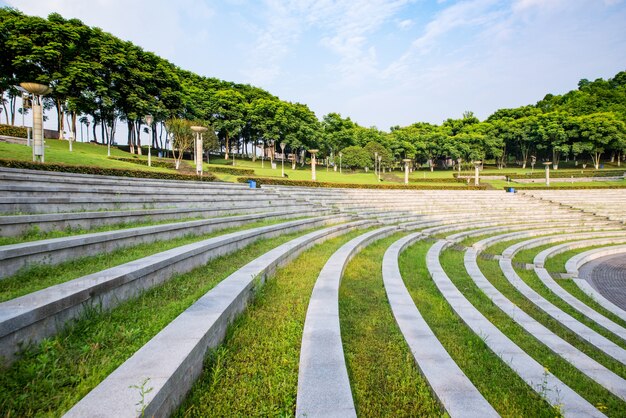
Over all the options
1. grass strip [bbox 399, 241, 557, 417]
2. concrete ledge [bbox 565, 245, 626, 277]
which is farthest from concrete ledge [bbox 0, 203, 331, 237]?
concrete ledge [bbox 565, 245, 626, 277]

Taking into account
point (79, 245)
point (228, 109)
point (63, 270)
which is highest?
point (228, 109)

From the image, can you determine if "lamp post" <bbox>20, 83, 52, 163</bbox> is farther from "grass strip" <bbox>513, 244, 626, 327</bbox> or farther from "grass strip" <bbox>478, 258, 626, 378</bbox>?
"grass strip" <bbox>513, 244, 626, 327</bbox>

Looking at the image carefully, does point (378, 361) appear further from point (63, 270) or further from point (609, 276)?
point (609, 276)

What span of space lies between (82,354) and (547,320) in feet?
23.0

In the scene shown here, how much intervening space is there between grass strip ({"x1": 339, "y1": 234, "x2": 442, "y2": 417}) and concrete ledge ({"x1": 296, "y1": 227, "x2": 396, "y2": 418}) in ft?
0.72

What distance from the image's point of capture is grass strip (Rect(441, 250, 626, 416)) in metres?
3.01

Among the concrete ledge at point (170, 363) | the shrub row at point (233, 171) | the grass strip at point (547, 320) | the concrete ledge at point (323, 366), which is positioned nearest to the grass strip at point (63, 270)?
the concrete ledge at point (170, 363)

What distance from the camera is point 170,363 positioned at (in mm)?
2285

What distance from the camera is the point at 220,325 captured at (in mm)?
3209

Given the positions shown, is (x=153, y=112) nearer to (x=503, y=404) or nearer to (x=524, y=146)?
(x=503, y=404)

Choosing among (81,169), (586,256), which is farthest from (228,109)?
(586,256)

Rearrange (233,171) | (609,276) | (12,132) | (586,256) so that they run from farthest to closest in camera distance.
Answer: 1. (233,171)
2. (12,132)
3. (586,256)
4. (609,276)

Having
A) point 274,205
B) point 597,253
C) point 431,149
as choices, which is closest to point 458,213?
point 597,253

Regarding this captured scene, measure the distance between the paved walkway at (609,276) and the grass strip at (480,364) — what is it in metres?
6.39
